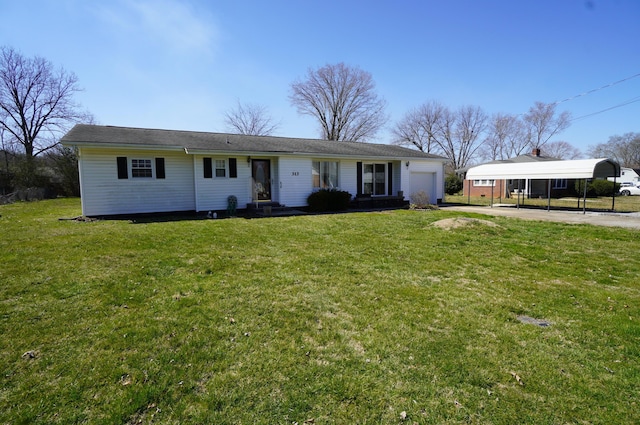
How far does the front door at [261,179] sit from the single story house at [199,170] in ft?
0.15

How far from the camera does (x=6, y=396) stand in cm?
237

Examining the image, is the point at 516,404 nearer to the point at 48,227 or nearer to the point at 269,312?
the point at 269,312

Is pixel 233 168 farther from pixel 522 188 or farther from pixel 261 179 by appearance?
pixel 522 188

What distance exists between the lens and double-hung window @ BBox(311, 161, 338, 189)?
636 inches

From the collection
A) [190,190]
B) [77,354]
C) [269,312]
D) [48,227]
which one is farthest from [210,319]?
[190,190]

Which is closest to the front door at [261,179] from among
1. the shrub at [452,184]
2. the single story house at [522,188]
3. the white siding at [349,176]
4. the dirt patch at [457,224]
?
the white siding at [349,176]

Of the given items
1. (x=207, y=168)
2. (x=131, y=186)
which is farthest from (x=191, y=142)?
(x=131, y=186)

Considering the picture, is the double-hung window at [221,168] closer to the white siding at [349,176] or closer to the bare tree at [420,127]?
the white siding at [349,176]

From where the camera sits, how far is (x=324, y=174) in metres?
16.5

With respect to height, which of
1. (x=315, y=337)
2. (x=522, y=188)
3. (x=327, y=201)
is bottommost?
(x=315, y=337)

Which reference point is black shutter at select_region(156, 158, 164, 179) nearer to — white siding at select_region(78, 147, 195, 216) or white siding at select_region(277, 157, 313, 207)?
white siding at select_region(78, 147, 195, 216)

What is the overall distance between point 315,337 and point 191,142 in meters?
12.6

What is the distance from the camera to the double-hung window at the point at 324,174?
16.2 metres

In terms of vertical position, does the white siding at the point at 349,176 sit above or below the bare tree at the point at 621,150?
below
